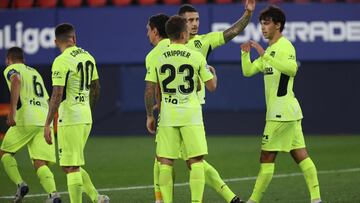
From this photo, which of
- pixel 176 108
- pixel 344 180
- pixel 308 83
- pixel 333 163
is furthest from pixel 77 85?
pixel 308 83

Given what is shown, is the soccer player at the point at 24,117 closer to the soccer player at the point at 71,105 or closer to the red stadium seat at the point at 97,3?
the soccer player at the point at 71,105

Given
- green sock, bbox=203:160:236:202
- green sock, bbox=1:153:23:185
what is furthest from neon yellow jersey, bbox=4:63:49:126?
green sock, bbox=203:160:236:202

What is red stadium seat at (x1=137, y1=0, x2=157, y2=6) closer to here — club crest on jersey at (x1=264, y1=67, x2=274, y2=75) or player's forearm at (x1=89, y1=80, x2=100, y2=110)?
player's forearm at (x1=89, y1=80, x2=100, y2=110)

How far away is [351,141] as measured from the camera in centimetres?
2123

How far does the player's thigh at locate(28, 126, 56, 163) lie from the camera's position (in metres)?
12.5

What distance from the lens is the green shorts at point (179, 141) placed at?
1020cm

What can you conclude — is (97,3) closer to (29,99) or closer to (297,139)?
(29,99)

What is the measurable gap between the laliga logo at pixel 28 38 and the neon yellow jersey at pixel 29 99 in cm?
873

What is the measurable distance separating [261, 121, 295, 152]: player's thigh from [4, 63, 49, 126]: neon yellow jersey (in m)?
3.23

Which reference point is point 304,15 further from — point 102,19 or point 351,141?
point 102,19

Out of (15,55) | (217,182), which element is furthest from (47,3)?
(217,182)

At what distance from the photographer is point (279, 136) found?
11.0 m

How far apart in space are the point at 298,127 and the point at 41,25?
1134cm

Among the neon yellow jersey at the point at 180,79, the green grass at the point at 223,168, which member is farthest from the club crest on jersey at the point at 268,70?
the green grass at the point at 223,168
